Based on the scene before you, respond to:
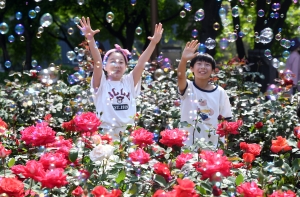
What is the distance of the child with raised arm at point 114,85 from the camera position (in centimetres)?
438

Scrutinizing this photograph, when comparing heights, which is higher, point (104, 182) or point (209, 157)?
point (209, 157)

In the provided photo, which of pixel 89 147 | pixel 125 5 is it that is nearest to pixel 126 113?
pixel 89 147

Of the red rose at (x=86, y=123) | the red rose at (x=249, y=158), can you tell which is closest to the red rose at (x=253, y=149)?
the red rose at (x=249, y=158)

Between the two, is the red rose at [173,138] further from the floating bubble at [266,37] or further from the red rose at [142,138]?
the floating bubble at [266,37]

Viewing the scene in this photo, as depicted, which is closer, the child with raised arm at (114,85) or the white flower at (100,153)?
the white flower at (100,153)

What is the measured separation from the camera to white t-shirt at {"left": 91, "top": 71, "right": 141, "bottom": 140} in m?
4.35

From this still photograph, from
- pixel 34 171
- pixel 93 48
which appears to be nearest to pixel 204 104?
pixel 93 48

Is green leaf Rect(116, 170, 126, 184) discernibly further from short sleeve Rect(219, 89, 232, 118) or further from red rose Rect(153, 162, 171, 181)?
short sleeve Rect(219, 89, 232, 118)

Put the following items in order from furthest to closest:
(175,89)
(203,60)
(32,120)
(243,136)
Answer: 1. (175,89)
2. (32,120)
3. (243,136)
4. (203,60)

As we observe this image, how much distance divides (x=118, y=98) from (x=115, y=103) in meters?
0.06

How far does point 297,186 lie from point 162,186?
98 cm

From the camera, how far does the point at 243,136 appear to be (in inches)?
201

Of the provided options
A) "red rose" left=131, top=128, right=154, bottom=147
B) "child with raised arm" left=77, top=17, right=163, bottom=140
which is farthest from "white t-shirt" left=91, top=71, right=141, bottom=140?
"red rose" left=131, top=128, right=154, bottom=147

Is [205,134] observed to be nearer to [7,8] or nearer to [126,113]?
[126,113]
